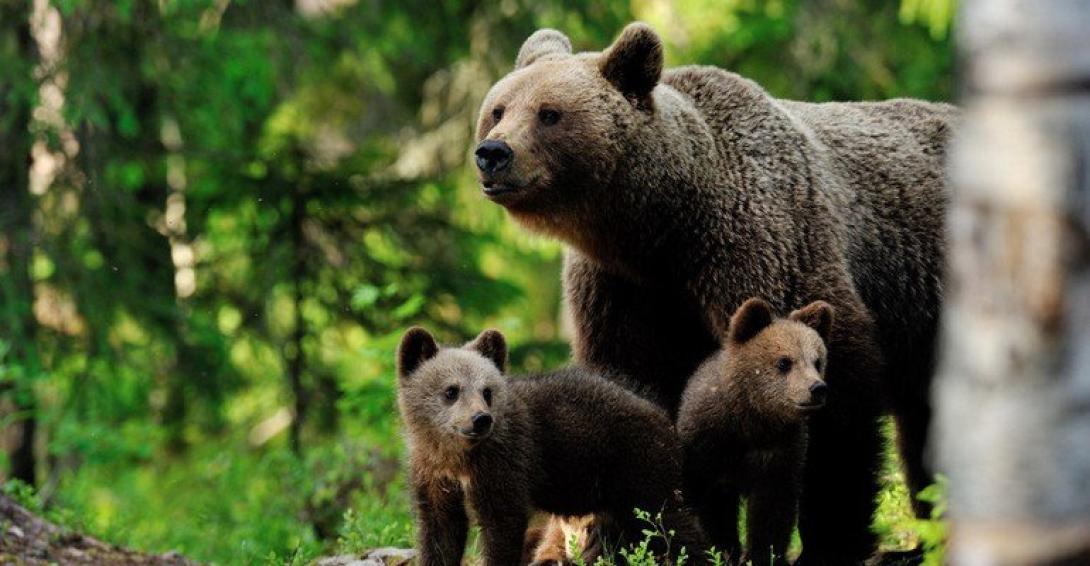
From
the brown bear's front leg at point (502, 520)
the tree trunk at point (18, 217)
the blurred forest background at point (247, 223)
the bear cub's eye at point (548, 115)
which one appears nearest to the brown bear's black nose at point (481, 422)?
the brown bear's front leg at point (502, 520)

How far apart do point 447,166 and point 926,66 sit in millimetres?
5524

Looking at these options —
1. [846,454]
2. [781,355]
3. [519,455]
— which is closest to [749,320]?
[781,355]

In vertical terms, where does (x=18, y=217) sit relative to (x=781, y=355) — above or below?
above

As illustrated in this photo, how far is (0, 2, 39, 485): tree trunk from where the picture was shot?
11.9 m

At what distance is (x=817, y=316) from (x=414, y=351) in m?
1.75

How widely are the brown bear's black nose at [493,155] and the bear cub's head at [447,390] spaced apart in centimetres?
84

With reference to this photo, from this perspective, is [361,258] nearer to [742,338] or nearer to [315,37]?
[315,37]

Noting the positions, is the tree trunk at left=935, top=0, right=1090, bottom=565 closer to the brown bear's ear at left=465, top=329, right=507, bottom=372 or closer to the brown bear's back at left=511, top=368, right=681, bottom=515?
the brown bear's back at left=511, top=368, right=681, bottom=515

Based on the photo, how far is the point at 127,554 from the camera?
7039mm

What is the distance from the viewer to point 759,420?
6148mm

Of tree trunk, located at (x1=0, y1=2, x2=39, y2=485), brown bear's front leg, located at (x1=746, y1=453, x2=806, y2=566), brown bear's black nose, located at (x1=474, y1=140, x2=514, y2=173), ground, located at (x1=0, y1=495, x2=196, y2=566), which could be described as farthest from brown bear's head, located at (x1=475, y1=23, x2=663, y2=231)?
tree trunk, located at (x1=0, y1=2, x2=39, y2=485)

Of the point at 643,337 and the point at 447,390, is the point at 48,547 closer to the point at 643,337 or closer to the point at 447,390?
the point at 447,390

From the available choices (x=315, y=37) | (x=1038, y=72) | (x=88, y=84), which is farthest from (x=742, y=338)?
(x=315, y=37)

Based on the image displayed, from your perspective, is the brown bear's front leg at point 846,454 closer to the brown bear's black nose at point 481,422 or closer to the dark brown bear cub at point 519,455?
the dark brown bear cub at point 519,455
